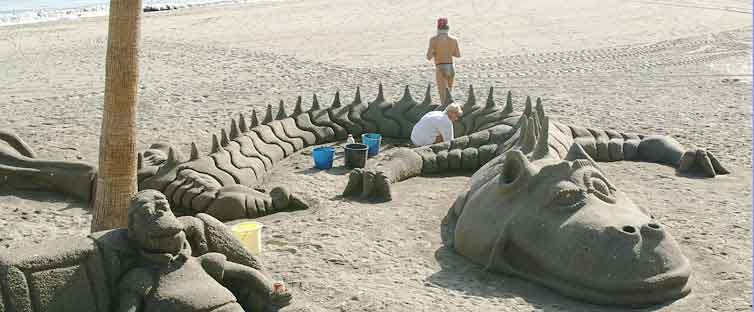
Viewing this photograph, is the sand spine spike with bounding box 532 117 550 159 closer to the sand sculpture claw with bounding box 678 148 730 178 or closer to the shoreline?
the sand sculpture claw with bounding box 678 148 730 178

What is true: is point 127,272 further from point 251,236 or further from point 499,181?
point 499,181

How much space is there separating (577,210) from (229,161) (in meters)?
3.77

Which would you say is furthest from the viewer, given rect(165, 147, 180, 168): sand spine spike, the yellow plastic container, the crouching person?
rect(165, 147, 180, 168): sand spine spike

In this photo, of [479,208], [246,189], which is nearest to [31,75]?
[246,189]

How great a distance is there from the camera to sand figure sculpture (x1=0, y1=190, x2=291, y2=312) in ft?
15.6

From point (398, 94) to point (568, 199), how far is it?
24.9 feet

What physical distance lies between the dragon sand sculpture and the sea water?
16877 mm

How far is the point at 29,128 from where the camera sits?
11023mm

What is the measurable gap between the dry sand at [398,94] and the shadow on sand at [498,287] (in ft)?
0.07

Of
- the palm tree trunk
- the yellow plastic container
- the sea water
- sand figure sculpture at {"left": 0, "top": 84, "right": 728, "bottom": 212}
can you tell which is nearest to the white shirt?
sand figure sculpture at {"left": 0, "top": 84, "right": 728, "bottom": 212}

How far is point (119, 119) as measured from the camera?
635 centimetres

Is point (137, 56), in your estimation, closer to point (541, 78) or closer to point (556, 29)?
point (541, 78)

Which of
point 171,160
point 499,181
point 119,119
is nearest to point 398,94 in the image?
point 171,160

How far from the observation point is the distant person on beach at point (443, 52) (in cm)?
1226
